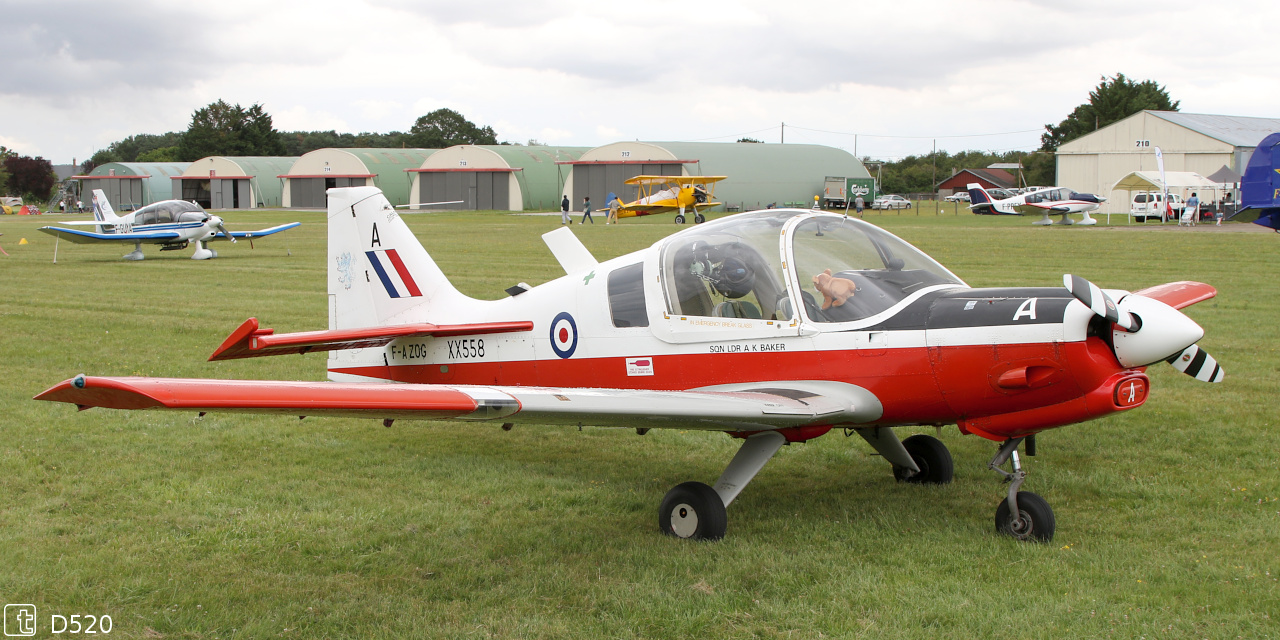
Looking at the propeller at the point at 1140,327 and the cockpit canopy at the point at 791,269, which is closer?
the propeller at the point at 1140,327

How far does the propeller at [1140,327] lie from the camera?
14.8ft

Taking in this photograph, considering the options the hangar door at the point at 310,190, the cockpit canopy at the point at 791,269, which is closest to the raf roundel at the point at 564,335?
the cockpit canopy at the point at 791,269

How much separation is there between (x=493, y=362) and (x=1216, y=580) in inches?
180

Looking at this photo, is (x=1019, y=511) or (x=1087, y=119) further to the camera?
(x=1087, y=119)

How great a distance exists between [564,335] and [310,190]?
72.8 metres

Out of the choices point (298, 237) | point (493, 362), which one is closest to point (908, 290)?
point (493, 362)

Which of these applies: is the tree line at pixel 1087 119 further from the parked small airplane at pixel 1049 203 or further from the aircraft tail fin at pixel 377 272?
the aircraft tail fin at pixel 377 272

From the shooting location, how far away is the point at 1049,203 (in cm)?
4434

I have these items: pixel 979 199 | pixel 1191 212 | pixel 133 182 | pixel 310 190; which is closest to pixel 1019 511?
pixel 1191 212

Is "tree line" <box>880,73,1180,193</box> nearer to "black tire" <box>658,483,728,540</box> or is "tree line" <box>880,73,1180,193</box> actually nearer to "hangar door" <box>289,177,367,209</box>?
"hangar door" <box>289,177,367,209</box>

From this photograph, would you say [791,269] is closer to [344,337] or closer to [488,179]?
[344,337]

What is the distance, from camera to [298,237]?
1442 inches

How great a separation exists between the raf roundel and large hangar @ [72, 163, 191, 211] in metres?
81.5

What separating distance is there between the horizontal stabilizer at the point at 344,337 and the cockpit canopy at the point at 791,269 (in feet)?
→ 4.56
